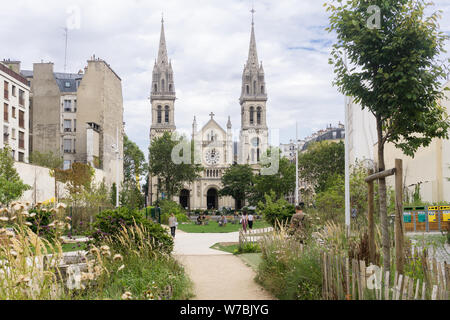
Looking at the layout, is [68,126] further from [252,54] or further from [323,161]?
[252,54]

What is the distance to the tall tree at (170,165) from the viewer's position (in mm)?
72688

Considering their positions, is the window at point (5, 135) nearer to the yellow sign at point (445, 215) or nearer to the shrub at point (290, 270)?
the yellow sign at point (445, 215)

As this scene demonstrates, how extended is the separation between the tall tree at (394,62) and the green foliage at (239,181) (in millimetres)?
72838

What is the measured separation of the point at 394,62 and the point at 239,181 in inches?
2960

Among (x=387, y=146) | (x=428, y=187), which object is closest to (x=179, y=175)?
(x=387, y=146)

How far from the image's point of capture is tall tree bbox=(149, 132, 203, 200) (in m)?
72.7

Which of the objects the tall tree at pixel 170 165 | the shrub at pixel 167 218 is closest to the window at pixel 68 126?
the shrub at pixel 167 218

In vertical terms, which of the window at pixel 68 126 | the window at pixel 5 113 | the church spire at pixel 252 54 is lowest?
the window at pixel 5 113

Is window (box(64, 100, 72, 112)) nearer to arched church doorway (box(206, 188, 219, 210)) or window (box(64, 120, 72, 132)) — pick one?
window (box(64, 120, 72, 132))

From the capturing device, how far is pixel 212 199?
329 feet

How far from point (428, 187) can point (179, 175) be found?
4755 cm

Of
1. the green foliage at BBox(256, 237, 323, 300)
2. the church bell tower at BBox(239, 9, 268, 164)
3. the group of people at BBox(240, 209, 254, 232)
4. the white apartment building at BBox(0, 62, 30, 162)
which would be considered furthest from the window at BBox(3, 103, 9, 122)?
the church bell tower at BBox(239, 9, 268, 164)

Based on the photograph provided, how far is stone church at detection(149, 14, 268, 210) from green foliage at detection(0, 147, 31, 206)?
218ft

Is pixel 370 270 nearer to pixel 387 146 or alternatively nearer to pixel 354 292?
pixel 354 292
